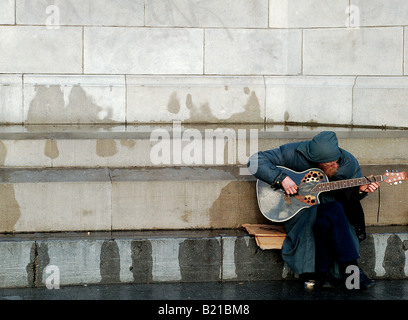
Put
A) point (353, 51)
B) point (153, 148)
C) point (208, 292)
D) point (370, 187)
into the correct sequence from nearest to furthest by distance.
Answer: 1. point (208, 292)
2. point (370, 187)
3. point (153, 148)
4. point (353, 51)

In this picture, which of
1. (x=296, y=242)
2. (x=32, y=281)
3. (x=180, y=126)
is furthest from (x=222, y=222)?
(x=180, y=126)

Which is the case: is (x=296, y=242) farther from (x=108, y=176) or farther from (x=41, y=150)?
(x=41, y=150)

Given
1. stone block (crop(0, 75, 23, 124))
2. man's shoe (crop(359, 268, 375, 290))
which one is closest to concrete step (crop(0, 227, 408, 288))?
man's shoe (crop(359, 268, 375, 290))

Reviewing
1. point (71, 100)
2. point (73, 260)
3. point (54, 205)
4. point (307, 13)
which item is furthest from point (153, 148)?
point (307, 13)

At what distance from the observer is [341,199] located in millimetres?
5934

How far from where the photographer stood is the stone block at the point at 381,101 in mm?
8812

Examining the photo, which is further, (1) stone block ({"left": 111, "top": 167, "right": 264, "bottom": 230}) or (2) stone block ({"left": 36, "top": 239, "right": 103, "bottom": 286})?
(1) stone block ({"left": 111, "top": 167, "right": 264, "bottom": 230})

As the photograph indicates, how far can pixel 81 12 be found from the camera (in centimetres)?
924

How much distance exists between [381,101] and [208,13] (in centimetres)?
277

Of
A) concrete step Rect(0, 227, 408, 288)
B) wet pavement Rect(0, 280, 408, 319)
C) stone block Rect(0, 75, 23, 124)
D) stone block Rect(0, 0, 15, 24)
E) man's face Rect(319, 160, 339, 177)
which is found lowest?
wet pavement Rect(0, 280, 408, 319)

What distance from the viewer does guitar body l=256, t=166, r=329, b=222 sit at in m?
5.96

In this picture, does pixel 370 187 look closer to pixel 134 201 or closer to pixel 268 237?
pixel 268 237

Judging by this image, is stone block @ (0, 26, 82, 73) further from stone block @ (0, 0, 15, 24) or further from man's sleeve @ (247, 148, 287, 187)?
man's sleeve @ (247, 148, 287, 187)
